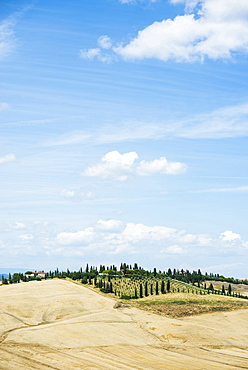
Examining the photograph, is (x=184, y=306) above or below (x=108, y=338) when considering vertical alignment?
below

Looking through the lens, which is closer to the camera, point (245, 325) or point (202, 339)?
point (202, 339)

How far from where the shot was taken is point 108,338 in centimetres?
4641

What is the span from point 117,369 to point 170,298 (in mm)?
57797

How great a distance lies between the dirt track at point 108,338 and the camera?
36.8m

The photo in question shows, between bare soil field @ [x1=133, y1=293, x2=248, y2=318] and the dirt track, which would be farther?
bare soil field @ [x1=133, y1=293, x2=248, y2=318]

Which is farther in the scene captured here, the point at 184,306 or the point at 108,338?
the point at 184,306

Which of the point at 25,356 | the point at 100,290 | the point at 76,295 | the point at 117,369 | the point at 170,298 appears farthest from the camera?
the point at 100,290

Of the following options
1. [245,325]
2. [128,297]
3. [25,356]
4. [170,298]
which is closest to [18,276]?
[128,297]

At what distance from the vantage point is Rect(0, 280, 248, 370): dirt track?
36812mm

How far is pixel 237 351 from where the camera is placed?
143 ft

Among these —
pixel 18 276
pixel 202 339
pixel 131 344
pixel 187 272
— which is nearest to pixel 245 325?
pixel 202 339

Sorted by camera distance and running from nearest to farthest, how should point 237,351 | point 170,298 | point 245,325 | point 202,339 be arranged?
point 237,351, point 202,339, point 245,325, point 170,298

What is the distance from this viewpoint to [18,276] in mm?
125750

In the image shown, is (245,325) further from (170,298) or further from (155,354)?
(170,298)
